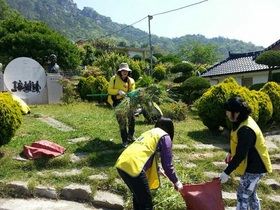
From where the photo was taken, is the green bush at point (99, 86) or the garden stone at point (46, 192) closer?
the garden stone at point (46, 192)

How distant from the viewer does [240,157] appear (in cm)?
310

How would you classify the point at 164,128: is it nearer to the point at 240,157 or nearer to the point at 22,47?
the point at 240,157

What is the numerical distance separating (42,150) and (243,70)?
50.1ft

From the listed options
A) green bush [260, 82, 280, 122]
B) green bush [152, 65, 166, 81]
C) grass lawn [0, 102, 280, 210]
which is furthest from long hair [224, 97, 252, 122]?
green bush [152, 65, 166, 81]

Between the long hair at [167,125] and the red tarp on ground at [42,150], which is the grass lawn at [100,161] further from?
the long hair at [167,125]

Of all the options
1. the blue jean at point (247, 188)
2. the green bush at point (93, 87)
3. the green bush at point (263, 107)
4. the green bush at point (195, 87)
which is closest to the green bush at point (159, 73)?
the green bush at point (93, 87)

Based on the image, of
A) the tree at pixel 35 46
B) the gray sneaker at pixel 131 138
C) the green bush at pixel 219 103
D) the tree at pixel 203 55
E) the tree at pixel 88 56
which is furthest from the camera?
the tree at pixel 203 55

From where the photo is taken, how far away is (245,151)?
3104mm

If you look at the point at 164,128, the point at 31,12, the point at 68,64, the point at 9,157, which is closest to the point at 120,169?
the point at 164,128

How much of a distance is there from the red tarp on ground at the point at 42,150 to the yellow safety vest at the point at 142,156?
254 centimetres

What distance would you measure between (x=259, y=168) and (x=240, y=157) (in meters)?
0.34

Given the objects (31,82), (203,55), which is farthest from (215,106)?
(203,55)

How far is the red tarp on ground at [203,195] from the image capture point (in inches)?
123

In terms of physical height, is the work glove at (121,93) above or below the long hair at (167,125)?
above
